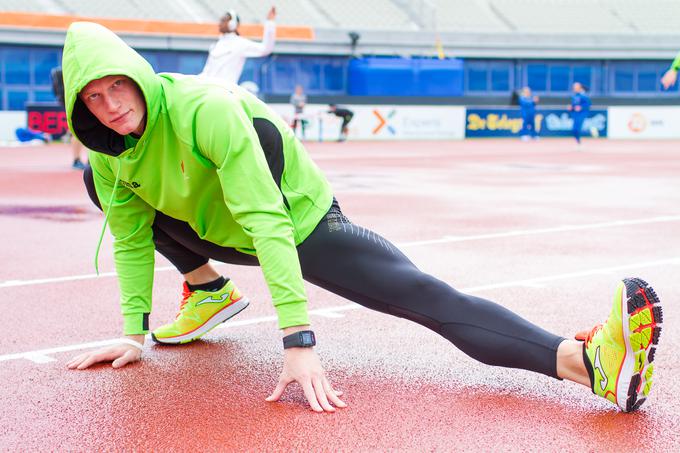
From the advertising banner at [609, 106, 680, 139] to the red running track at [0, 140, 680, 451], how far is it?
86.8 feet

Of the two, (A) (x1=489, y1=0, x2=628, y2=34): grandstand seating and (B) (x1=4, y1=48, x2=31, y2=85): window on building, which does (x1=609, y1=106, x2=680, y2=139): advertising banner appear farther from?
(B) (x1=4, y1=48, x2=31, y2=85): window on building

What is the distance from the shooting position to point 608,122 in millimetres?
34750

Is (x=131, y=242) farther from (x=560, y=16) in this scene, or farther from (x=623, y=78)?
(x=560, y=16)

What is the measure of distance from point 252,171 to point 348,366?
110 centimetres

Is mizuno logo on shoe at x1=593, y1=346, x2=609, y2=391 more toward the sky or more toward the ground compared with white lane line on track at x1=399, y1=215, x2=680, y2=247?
more toward the sky

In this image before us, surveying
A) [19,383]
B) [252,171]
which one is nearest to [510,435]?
[252,171]

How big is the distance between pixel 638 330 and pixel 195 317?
1.99 metres

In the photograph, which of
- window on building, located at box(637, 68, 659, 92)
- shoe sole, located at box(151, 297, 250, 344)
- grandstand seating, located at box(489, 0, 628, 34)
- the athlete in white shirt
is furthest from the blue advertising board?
shoe sole, located at box(151, 297, 250, 344)

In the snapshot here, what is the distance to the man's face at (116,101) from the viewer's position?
3031 millimetres

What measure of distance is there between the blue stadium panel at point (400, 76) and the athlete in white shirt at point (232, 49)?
2513 cm

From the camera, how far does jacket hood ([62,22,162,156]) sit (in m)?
2.95

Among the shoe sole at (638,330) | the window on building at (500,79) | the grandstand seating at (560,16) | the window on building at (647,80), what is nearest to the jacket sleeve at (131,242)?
the shoe sole at (638,330)

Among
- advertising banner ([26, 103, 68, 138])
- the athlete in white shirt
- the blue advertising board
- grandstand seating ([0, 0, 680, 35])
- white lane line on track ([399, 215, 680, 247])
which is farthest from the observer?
grandstand seating ([0, 0, 680, 35])

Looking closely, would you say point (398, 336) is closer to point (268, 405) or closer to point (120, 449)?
point (268, 405)
